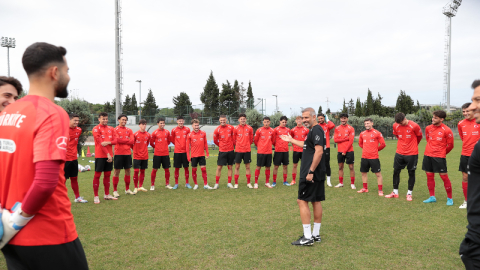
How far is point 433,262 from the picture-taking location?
13.7 ft

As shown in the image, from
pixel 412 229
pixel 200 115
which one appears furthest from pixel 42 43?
pixel 200 115

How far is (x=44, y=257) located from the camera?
1711 mm

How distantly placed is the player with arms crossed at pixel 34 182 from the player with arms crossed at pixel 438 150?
8350 mm

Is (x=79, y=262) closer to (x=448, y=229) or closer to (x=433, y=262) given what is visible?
(x=433, y=262)

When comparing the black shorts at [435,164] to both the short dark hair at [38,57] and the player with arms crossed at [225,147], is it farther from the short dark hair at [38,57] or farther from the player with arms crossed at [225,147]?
the short dark hair at [38,57]

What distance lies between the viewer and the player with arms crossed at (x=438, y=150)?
24.3 feet

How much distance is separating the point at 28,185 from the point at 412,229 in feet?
20.5

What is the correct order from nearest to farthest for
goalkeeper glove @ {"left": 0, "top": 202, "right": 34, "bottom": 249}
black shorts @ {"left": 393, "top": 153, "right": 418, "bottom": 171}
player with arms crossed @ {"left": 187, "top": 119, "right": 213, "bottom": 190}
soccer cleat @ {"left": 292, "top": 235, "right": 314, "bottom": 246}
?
goalkeeper glove @ {"left": 0, "top": 202, "right": 34, "bottom": 249}
soccer cleat @ {"left": 292, "top": 235, "right": 314, "bottom": 246}
black shorts @ {"left": 393, "top": 153, "right": 418, "bottom": 171}
player with arms crossed @ {"left": 187, "top": 119, "right": 213, "bottom": 190}

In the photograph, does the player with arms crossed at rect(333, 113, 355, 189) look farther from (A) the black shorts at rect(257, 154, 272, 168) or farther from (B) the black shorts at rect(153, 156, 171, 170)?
(B) the black shorts at rect(153, 156, 171, 170)

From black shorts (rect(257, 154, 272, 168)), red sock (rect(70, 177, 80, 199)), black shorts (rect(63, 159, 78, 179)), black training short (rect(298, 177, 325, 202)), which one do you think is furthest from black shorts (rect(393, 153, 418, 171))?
red sock (rect(70, 177, 80, 199))

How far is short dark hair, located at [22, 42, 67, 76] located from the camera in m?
1.83

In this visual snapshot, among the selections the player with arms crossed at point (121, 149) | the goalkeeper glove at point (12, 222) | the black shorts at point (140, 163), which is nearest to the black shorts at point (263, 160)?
the black shorts at point (140, 163)

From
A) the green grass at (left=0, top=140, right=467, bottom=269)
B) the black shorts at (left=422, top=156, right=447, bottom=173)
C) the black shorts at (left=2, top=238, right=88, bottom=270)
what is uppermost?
the black shorts at (left=2, top=238, right=88, bottom=270)

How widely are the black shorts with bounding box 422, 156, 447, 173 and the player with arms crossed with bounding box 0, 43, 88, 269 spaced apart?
8331 mm
